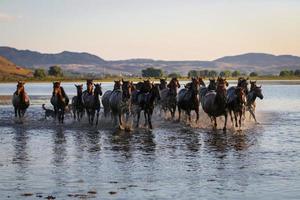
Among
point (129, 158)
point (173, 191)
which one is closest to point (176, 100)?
point (129, 158)

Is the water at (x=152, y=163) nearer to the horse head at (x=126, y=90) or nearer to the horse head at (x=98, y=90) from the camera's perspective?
the horse head at (x=126, y=90)

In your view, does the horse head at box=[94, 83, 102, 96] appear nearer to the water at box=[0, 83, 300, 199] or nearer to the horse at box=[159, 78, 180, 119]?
the water at box=[0, 83, 300, 199]

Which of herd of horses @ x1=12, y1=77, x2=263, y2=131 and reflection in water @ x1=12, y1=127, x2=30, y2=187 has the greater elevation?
herd of horses @ x1=12, y1=77, x2=263, y2=131

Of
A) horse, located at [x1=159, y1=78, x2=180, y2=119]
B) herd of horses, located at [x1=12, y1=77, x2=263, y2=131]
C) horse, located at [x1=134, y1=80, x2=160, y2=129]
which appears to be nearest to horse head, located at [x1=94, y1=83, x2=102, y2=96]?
herd of horses, located at [x1=12, y1=77, x2=263, y2=131]

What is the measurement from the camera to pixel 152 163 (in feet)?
60.8

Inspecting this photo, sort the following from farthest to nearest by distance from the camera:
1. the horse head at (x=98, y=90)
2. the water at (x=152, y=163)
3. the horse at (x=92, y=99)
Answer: the horse at (x=92, y=99) < the horse head at (x=98, y=90) < the water at (x=152, y=163)

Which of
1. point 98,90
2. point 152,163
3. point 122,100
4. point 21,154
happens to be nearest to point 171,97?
point 98,90

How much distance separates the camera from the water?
14328mm

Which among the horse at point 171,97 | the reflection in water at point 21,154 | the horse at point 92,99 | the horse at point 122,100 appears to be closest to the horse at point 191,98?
the horse at point 171,97

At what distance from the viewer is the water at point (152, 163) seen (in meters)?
14.3

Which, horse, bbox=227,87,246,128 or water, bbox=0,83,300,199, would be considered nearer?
water, bbox=0,83,300,199

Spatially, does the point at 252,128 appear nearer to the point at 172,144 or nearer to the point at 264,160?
the point at 172,144

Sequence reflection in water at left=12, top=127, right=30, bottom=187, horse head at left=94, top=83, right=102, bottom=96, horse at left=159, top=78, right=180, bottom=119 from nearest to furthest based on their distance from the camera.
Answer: reflection in water at left=12, top=127, right=30, bottom=187, horse head at left=94, top=83, right=102, bottom=96, horse at left=159, top=78, right=180, bottom=119

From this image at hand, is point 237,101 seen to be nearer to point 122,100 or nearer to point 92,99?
point 122,100
